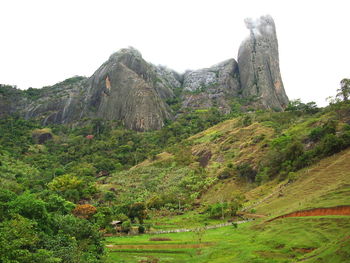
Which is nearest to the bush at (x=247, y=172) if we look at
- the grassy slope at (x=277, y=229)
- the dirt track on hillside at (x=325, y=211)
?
the grassy slope at (x=277, y=229)

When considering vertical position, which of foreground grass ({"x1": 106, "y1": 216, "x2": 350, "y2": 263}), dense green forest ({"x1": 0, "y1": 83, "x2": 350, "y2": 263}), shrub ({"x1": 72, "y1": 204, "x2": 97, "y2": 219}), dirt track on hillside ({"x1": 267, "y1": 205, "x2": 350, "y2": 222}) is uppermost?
dense green forest ({"x1": 0, "y1": 83, "x2": 350, "y2": 263})

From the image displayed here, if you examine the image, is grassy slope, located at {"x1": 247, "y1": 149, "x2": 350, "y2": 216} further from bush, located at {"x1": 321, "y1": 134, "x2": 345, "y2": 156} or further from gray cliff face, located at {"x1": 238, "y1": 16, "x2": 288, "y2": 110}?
gray cliff face, located at {"x1": 238, "y1": 16, "x2": 288, "y2": 110}

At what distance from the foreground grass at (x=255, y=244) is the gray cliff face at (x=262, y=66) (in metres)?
108

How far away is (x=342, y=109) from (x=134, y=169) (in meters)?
50.5

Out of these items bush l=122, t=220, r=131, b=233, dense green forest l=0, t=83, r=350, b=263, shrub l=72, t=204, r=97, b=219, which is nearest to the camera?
dense green forest l=0, t=83, r=350, b=263

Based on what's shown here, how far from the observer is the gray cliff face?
141125mm

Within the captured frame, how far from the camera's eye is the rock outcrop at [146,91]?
12375 centimetres

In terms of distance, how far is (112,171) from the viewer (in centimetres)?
8288

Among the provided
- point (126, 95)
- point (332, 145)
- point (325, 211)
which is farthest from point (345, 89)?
point (126, 95)

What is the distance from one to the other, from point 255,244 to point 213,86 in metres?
133

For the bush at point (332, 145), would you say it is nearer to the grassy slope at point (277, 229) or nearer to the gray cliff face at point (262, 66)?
the grassy slope at point (277, 229)

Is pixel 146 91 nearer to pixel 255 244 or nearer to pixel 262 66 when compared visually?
pixel 262 66

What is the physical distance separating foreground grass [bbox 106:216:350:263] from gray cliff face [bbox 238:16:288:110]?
108449 mm

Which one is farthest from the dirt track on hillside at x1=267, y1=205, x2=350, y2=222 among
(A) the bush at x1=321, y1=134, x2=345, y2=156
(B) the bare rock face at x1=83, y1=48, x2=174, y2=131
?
(B) the bare rock face at x1=83, y1=48, x2=174, y2=131
